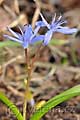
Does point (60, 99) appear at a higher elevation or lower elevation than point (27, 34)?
lower

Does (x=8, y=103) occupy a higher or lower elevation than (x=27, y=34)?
lower

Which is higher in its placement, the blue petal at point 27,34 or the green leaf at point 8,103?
the blue petal at point 27,34

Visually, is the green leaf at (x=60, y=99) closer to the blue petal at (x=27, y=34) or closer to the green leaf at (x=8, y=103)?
the green leaf at (x=8, y=103)

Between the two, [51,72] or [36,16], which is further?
[36,16]

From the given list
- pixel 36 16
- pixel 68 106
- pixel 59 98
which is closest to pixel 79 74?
pixel 68 106

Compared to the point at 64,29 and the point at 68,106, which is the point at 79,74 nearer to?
the point at 68,106

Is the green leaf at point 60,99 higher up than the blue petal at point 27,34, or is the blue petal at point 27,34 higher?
the blue petal at point 27,34

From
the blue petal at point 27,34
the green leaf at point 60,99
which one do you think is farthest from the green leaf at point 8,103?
the blue petal at point 27,34

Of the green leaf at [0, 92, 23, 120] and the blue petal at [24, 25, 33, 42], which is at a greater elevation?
the blue petal at [24, 25, 33, 42]

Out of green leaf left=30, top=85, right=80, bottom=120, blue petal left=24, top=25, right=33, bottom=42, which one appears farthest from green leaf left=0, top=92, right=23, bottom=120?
blue petal left=24, top=25, right=33, bottom=42

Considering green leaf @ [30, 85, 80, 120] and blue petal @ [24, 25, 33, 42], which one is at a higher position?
blue petal @ [24, 25, 33, 42]

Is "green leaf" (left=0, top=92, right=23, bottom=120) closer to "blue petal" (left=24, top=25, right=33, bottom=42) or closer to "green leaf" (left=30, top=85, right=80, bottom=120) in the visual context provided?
"green leaf" (left=30, top=85, right=80, bottom=120)
